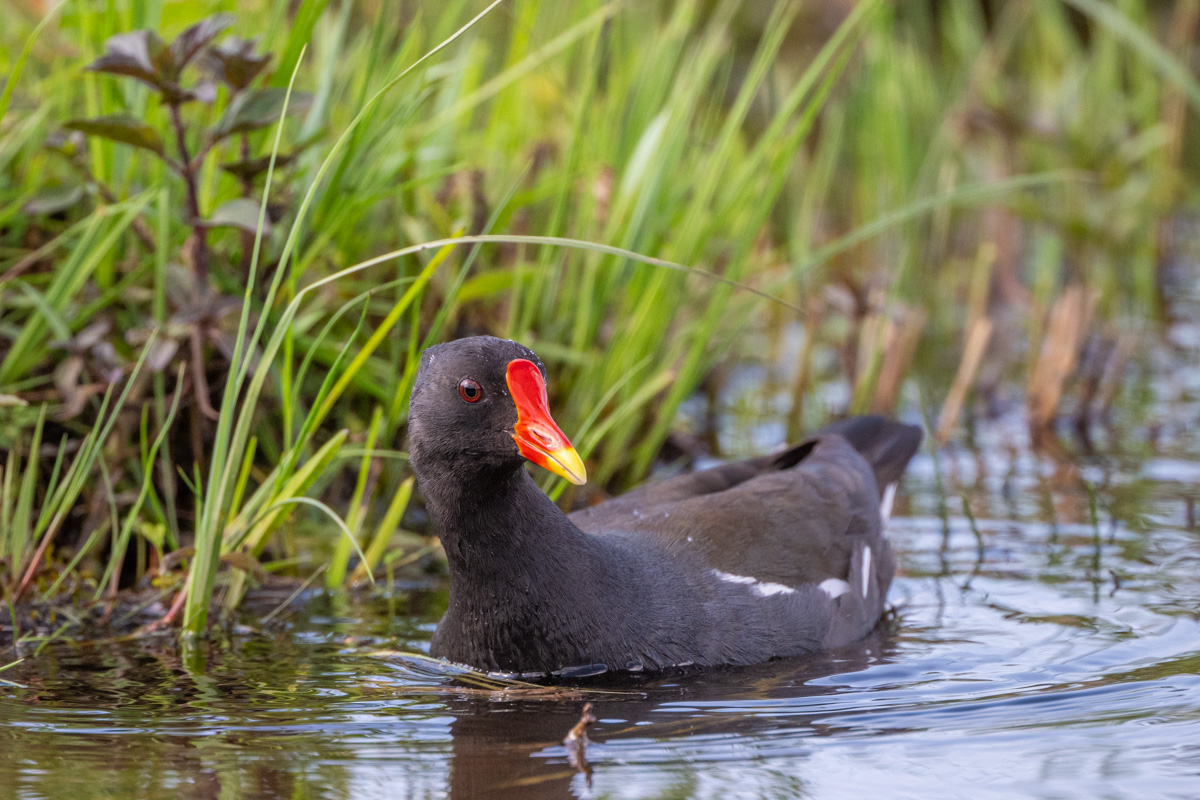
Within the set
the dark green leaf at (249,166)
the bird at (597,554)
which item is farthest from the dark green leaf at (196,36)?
the bird at (597,554)

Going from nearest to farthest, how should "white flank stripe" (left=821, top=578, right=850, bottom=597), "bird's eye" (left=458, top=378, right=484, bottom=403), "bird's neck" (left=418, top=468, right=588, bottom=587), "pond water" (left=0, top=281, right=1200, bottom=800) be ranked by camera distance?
"pond water" (left=0, top=281, right=1200, bottom=800)
"bird's eye" (left=458, top=378, right=484, bottom=403)
"bird's neck" (left=418, top=468, right=588, bottom=587)
"white flank stripe" (left=821, top=578, right=850, bottom=597)

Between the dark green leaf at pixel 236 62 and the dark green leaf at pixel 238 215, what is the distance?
0.31 metres

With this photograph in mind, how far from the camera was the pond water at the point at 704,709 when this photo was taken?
2.48m

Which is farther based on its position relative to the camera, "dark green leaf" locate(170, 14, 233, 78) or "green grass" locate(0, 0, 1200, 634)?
"green grass" locate(0, 0, 1200, 634)

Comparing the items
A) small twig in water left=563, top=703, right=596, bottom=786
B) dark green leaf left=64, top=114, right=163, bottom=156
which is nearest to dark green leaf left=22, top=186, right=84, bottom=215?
dark green leaf left=64, top=114, right=163, bottom=156

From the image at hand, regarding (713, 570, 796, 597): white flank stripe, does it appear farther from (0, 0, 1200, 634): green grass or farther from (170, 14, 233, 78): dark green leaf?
(170, 14, 233, 78): dark green leaf

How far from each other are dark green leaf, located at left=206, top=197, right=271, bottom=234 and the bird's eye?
2.50ft

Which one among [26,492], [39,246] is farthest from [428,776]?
[39,246]

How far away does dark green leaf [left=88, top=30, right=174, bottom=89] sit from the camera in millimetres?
3344

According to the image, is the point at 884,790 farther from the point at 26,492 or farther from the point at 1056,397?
the point at 1056,397

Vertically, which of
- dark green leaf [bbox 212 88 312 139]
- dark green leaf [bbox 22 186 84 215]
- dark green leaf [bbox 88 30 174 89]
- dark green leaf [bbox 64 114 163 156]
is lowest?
dark green leaf [bbox 22 186 84 215]

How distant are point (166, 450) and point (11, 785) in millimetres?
1530

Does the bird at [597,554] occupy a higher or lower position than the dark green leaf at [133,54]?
lower

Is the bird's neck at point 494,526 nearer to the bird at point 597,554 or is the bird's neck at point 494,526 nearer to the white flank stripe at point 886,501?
the bird at point 597,554
